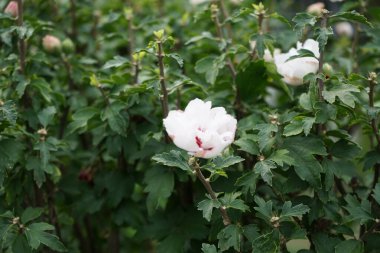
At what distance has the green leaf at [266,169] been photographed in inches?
48.8

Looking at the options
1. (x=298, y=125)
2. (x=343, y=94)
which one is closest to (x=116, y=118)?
(x=298, y=125)

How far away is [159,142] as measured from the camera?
62.4 inches

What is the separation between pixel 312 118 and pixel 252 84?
1.28 feet

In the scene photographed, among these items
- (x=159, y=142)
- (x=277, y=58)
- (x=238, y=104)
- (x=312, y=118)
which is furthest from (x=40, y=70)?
(x=312, y=118)

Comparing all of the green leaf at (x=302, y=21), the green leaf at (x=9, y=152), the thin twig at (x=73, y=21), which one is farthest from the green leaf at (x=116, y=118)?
the thin twig at (x=73, y=21)

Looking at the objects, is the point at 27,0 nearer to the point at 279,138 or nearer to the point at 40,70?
the point at 40,70

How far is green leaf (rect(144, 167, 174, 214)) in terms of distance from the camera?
1478 mm

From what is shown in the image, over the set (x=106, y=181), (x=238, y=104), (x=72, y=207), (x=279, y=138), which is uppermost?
Result: (x=279, y=138)

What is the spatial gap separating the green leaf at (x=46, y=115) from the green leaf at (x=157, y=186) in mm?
347

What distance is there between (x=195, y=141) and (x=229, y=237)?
0.26 m

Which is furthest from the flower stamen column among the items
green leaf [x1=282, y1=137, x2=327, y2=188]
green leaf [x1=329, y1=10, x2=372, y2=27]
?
green leaf [x1=329, y1=10, x2=372, y2=27]

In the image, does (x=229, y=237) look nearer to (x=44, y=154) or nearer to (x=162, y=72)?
(x=162, y=72)

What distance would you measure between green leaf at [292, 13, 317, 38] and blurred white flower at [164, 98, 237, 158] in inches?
→ 11.6

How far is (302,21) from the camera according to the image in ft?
4.44
